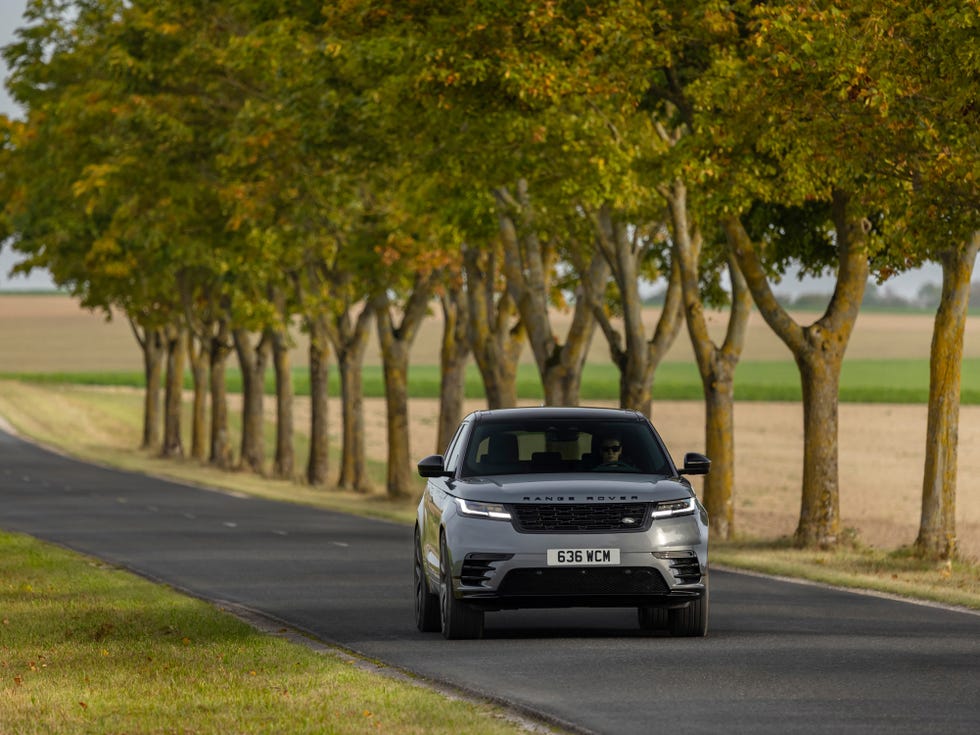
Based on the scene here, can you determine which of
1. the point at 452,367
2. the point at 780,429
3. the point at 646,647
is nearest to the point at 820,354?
the point at 646,647

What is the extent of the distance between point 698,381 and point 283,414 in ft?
264

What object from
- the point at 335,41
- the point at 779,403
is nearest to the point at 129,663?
the point at 335,41

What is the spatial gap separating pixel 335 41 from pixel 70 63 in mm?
22049

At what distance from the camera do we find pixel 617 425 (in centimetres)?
1630

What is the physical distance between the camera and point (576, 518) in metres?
14.9

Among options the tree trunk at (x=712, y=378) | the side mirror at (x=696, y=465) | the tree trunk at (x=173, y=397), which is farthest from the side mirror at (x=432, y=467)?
the tree trunk at (x=173, y=397)

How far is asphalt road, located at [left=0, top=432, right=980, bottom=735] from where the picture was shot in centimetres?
1141

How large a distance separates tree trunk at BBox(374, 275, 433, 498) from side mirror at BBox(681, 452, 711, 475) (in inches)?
1172

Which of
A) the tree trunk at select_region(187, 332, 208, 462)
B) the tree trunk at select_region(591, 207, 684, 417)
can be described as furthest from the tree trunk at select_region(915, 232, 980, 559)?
the tree trunk at select_region(187, 332, 208, 462)

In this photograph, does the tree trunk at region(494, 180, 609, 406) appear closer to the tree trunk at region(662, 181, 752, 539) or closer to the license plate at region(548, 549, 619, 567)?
the tree trunk at region(662, 181, 752, 539)

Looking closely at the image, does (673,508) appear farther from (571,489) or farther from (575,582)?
(575,582)

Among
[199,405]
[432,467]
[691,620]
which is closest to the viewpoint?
[691,620]

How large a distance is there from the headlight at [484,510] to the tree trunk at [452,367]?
3053cm

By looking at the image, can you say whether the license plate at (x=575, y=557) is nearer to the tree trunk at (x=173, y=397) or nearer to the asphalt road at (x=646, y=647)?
the asphalt road at (x=646, y=647)
